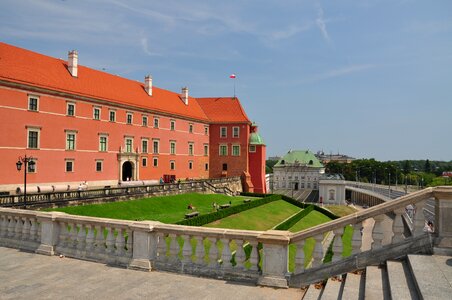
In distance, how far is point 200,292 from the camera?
6578 millimetres

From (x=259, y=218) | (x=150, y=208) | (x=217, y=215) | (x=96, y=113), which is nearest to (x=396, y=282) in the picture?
(x=217, y=215)

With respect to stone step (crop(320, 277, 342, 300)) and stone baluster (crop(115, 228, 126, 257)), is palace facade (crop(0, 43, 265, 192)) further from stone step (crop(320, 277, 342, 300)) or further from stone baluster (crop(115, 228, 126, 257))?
stone step (crop(320, 277, 342, 300))

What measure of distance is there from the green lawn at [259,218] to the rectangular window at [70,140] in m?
17.9

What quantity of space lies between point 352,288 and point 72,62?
128 feet

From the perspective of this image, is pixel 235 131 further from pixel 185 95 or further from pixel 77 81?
pixel 77 81

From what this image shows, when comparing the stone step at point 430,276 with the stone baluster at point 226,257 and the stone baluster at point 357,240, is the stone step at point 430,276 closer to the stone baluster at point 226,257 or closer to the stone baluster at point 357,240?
the stone baluster at point 357,240

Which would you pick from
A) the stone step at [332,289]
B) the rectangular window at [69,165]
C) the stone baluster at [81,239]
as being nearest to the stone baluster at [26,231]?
the stone baluster at [81,239]

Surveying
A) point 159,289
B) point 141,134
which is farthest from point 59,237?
point 141,134

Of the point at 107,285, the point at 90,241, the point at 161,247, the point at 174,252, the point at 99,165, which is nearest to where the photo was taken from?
the point at 107,285

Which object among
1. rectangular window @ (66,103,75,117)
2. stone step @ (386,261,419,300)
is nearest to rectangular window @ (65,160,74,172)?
rectangular window @ (66,103,75,117)

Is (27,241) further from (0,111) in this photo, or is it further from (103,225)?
(0,111)

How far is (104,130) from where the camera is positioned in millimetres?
38719

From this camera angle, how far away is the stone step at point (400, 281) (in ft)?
17.2

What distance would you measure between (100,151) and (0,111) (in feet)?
36.2
